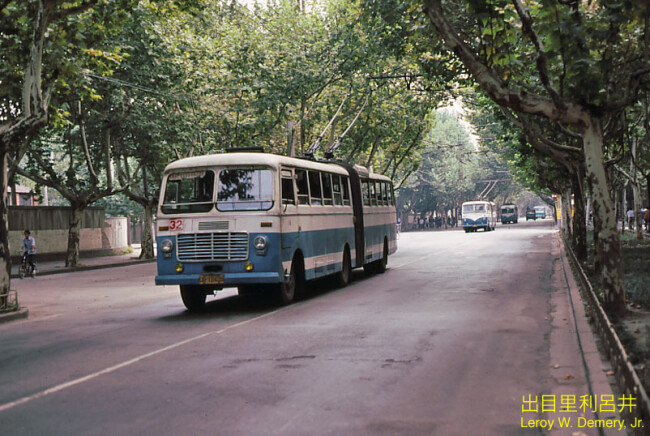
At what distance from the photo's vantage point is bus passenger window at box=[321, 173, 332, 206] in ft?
54.9

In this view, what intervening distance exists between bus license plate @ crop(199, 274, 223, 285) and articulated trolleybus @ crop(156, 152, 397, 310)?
0.06ft

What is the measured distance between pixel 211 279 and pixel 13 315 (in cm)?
433

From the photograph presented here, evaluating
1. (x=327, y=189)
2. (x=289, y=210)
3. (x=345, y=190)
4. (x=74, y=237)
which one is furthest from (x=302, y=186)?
(x=74, y=237)

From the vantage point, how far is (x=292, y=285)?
14328 mm

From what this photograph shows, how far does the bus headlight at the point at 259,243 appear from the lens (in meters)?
13.0

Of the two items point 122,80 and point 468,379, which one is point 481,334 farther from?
point 122,80

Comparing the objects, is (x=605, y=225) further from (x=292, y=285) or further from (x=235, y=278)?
(x=235, y=278)

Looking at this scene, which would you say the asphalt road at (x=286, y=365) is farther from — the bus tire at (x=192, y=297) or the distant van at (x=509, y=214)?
the distant van at (x=509, y=214)

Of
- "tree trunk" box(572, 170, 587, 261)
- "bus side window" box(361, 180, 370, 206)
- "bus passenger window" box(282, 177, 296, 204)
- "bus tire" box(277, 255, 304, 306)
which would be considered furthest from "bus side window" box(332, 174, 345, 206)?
"tree trunk" box(572, 170, 587, 261)

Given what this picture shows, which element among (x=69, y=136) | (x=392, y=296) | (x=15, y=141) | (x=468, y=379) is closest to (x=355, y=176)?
(x=392, y=296)

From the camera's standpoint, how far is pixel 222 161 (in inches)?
543

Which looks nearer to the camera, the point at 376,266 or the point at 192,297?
the point at 192,297

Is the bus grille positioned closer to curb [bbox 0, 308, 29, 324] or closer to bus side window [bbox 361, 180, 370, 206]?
curb [bbox 0, 308, 29, 324]

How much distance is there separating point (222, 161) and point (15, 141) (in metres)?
4.30
